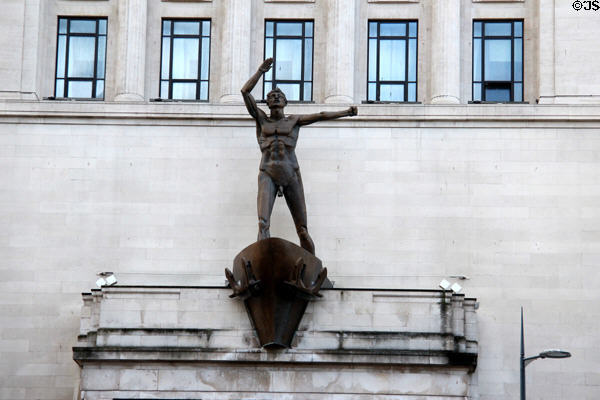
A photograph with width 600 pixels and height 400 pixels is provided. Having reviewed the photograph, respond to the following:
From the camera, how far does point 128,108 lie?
48500 millimetres

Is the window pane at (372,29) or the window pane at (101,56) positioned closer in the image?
the window pane at (101,56)

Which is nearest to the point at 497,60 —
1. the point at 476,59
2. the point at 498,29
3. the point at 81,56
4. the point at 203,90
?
Result: the point at 476,59

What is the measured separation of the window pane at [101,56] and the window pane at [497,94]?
36.0ft

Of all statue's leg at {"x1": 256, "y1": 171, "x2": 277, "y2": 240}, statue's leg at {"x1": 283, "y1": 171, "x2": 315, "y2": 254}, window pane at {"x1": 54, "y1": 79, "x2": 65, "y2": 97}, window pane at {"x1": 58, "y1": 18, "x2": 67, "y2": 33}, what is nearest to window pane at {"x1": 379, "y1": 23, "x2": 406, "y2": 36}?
statue's leg at {"x1": 283, "y1": 171, "x2": 315, "y2": 254}

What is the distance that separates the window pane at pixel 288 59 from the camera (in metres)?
49.8

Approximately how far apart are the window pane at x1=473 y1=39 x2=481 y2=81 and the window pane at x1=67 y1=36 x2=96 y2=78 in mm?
10880

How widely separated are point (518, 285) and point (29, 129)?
14.2 metres

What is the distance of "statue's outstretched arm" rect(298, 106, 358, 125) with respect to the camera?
1726 inches

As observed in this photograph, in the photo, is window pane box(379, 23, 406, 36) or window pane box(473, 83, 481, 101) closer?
window pane box(473, 83, 481, 101)

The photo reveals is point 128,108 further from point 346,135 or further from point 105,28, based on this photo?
point 346,135

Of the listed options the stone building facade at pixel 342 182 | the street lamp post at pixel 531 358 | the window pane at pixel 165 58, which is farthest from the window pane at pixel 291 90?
the street lamp post at pixel 531 358

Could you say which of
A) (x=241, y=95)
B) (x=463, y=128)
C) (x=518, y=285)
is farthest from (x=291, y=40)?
(x=518, y=285)

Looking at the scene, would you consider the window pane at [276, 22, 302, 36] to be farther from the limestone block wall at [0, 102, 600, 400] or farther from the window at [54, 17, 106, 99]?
the window at [54, 17, 106, 99]

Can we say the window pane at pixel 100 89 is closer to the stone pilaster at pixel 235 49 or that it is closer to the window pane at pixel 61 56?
the window pane at pixel 61 56
